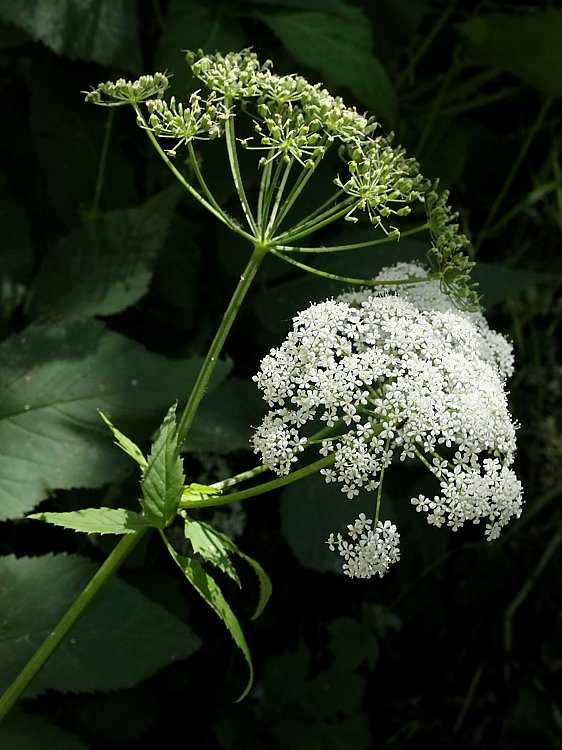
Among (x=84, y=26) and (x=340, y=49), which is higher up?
(x=340, y=49)

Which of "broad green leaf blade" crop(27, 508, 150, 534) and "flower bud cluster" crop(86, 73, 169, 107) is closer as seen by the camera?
"broad green leaf blade" crop(27, 508, 150, 534)

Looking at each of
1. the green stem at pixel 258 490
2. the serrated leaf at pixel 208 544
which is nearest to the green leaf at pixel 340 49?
the green stem at pixel 258 490

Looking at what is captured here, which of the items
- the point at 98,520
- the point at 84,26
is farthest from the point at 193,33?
the point at 98,520

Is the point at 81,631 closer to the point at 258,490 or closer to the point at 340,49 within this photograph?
the point at 258,490

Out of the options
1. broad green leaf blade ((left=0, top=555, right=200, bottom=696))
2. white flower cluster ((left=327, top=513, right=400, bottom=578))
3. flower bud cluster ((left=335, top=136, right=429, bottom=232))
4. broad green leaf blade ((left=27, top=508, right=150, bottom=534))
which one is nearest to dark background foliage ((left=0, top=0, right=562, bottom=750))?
broad green leaf blade ((left=0, top=555, right=200, bottom=696))

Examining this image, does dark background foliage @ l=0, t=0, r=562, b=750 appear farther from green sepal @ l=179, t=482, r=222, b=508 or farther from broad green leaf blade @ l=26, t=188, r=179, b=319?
green sepal @ l=179, t=482, r=222, b=508

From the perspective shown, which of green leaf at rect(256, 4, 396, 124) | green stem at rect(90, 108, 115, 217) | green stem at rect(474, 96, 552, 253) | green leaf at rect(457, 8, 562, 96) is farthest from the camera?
green stem at rect(474, 96, 552, 253)

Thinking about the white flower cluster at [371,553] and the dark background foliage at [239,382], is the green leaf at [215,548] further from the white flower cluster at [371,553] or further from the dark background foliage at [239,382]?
the dark background foliage at [239,382]

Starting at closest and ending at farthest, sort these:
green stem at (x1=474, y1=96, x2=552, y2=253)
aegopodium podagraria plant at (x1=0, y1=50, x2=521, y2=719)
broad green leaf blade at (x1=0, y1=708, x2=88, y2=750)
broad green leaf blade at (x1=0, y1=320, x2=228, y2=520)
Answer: aegopodium podagraria plant at (x1=0, y1=50, x2=521, y2=719), broad green leaf blade at (x1=0, y1=708, x2=88, y2=750), broad green leaf blade at (x1=0, y1=320, x2=228, y2=520), green stem at (x1=474, y1=96, x2=552, y2=253)
